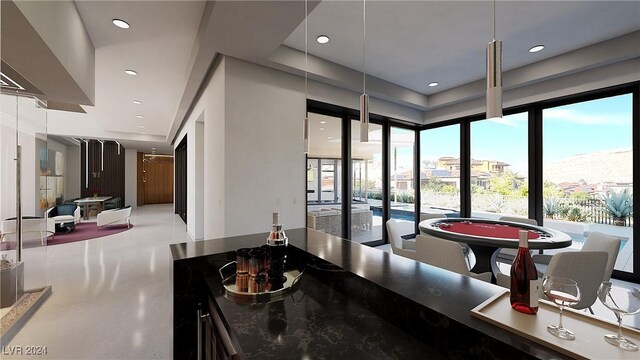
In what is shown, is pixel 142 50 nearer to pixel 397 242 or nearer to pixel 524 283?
pixel 397 242

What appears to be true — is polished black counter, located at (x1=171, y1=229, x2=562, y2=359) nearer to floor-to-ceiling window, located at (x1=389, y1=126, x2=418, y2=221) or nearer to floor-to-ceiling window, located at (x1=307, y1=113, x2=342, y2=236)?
floor-to-ceiling window, located at (x1=307, y1=113, x2=342, y2=236)

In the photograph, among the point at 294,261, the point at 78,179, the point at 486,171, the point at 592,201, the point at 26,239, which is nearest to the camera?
the point at 294,261

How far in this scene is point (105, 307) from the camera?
2.88 meters

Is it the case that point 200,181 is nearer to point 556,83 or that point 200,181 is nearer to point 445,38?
point 445,38

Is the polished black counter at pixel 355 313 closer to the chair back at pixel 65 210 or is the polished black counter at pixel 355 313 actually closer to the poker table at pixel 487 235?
the poker table at pixel 487 235

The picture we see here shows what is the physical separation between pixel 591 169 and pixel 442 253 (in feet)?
11.3

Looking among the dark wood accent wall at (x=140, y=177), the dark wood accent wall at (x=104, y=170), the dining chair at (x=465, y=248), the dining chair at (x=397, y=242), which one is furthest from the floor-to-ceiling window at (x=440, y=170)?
the dark wood accent wall at (x=140, y=177)

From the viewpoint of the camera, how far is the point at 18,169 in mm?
2943

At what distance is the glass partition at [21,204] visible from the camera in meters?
2.79

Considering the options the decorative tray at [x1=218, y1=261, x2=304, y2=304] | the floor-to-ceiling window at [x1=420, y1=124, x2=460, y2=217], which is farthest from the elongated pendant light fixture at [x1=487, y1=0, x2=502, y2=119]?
the floor-to-ceiling window at [x1=420, y1=124, x2=460, y2=217]

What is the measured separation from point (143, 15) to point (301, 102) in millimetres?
2005

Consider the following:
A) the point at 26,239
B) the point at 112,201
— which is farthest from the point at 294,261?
the point at 112,201

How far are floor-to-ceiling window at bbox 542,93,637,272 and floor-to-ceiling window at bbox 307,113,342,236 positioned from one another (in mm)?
3313

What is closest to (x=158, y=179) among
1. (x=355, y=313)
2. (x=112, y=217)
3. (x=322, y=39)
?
(x=112, y=217)
